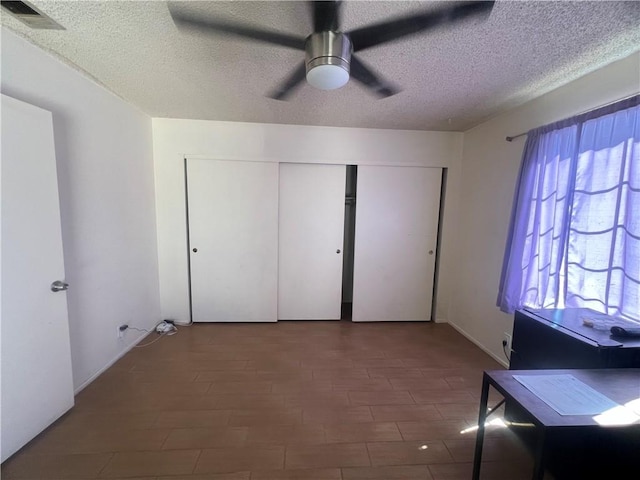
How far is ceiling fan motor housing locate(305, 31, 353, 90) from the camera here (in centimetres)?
125

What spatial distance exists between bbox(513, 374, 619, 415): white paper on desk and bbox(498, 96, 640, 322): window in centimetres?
85

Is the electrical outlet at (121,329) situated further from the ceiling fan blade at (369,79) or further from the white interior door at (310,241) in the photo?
the ceiling fan blade at (369,79)

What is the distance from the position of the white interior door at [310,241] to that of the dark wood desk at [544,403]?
2134mm

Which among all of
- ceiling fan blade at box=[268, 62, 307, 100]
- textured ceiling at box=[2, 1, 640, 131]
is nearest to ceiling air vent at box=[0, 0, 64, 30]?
textured ceiling at box=[2, 1, 640, 131]

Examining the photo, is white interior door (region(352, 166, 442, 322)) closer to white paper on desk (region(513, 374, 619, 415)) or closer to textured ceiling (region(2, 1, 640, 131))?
textured ceiling (region(2, 1, 640, 131))

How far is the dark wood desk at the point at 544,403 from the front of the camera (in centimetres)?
83

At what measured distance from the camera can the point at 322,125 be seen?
292 centimetres

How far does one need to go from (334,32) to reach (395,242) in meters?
2.34

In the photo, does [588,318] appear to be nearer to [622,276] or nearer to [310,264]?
[622,276]

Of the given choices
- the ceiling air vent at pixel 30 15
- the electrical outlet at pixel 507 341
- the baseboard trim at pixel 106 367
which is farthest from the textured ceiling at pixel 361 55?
the baseboard trim at pixel 106 367

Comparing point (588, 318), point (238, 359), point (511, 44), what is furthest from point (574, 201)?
point (238, 359)

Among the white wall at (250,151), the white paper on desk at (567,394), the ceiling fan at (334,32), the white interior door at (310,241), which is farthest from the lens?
the white interior door at (310,241)

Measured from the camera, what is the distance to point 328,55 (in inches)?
49.6

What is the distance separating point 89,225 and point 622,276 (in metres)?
3.54
